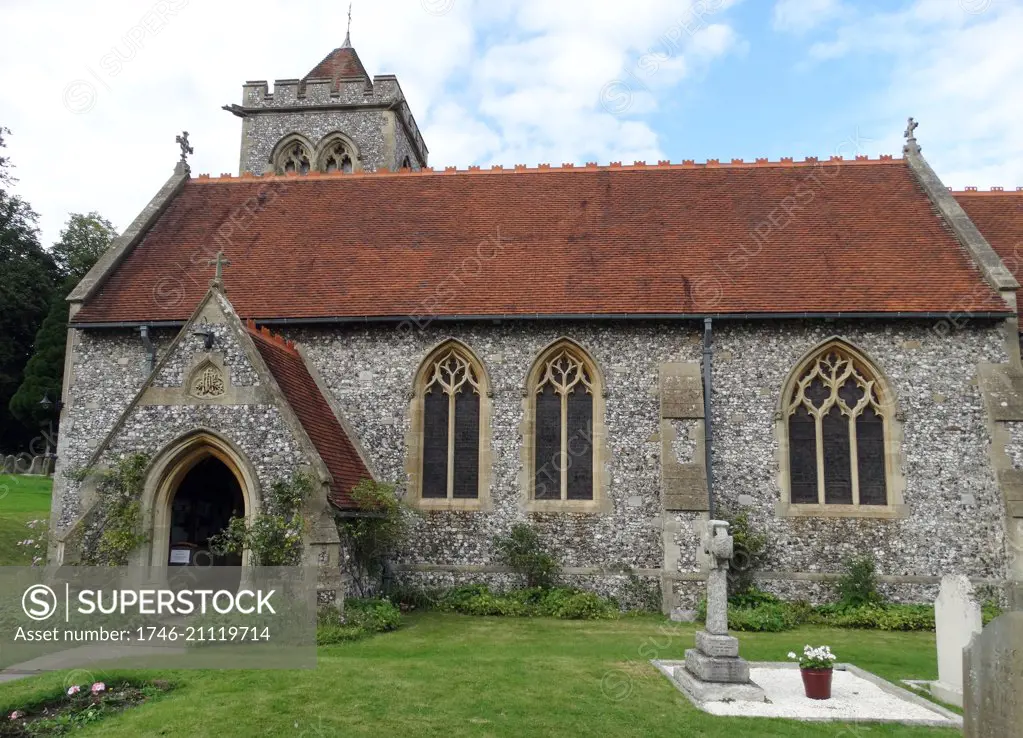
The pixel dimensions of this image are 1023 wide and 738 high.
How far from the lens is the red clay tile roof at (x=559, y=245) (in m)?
14.5

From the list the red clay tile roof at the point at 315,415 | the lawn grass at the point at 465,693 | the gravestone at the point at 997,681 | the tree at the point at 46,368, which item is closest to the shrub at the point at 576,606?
the lawn grass at the point at 465,693

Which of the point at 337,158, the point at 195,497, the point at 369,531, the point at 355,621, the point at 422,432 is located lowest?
the point at 355,621

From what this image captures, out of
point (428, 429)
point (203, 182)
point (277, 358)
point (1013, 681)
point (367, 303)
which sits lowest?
point (1013, 681)

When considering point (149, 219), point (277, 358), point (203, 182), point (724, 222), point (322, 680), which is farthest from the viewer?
point (203, 182)

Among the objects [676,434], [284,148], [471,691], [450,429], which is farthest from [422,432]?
[284,148]

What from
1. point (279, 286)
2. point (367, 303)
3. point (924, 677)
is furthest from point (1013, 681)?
point (279, 286)

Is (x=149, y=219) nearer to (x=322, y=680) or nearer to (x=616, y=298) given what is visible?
(x=616, y=298)

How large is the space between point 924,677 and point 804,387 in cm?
583

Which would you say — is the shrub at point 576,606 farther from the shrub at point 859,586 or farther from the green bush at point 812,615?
the shrub at point 859,586

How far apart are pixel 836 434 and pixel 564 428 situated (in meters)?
5.05

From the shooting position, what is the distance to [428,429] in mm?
14789

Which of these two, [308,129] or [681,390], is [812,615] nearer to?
[681,390]

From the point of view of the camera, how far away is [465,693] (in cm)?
799

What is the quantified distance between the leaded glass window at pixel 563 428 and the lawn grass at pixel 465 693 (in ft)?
11.3
